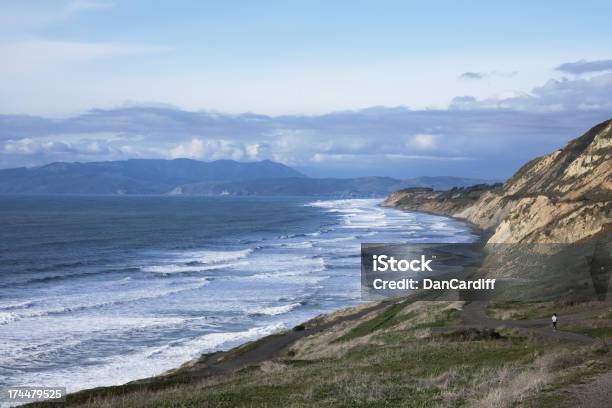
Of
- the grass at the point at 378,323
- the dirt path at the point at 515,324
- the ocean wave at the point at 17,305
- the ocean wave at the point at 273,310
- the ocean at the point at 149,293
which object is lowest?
the ocean wave at the point at 273,310

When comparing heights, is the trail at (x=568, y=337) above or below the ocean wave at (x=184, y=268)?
above

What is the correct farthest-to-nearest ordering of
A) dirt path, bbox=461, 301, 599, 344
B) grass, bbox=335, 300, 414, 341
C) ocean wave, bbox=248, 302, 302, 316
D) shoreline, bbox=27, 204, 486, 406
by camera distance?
ocean wave, bbox=248, 302, 302, 316 < grass, bbox=335, 300, 414, 341 < dirt path, bbox=461, 301, 599, 344 < shoreline, bbox=27, 204, 486, 406

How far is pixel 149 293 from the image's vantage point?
69062 mm

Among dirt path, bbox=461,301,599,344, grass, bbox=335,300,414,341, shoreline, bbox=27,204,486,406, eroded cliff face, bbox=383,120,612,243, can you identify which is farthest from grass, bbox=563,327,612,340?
eroded cliff face, bbox=383,120,612,243

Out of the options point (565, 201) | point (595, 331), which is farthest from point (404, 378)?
point (565, 201)

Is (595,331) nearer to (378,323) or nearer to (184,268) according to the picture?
(378,323)

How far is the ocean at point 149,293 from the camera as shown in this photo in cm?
Answer: 4519

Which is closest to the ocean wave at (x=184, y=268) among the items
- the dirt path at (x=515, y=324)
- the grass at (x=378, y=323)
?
the grass at (x=378, y=323)

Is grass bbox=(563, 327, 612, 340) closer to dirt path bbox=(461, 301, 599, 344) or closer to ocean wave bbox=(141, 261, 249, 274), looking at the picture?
dirt path bbox=(461, 301, 599, 344)

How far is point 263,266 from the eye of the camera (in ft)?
299

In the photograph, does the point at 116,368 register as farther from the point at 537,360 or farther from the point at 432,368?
the point at 537,360

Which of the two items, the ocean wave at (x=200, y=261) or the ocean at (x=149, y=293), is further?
the ocean wave at (x=200, y=261)

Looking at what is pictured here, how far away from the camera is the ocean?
45.2m

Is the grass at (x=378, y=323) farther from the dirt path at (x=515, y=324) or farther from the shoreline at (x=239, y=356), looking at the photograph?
the dirt path at (x=515, y=324)
